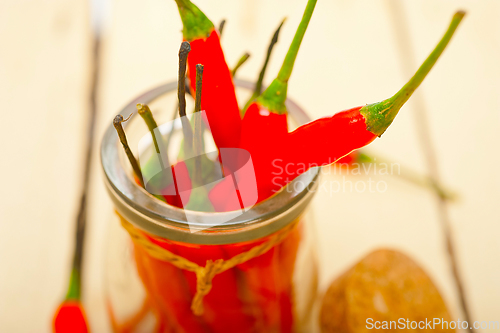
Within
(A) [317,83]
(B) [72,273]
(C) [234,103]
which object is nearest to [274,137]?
(C) [234,103]

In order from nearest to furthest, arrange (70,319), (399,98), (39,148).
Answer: (399,98) → (70,319) → (39,148)

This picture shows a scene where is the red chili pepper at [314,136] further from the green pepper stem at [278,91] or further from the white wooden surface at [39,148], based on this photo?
the white wooden surface at [39,148]

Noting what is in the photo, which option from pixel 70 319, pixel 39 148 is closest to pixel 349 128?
pixel 70 319

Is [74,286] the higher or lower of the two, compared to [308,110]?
lower

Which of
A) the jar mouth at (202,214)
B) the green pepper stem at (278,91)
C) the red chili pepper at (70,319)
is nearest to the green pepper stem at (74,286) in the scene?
the red chili pepper at (70,319)

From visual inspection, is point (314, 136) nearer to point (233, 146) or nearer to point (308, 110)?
point (233, 146)

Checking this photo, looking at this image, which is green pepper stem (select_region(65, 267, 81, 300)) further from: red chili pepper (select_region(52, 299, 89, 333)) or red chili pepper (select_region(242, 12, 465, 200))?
red chili pepper (select_region(242, 12, 465, 200))

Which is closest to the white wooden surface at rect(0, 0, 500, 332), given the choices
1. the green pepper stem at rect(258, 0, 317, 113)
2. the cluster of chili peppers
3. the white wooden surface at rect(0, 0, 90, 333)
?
the white wooden surface at rect(0, 0, 90, 333)
